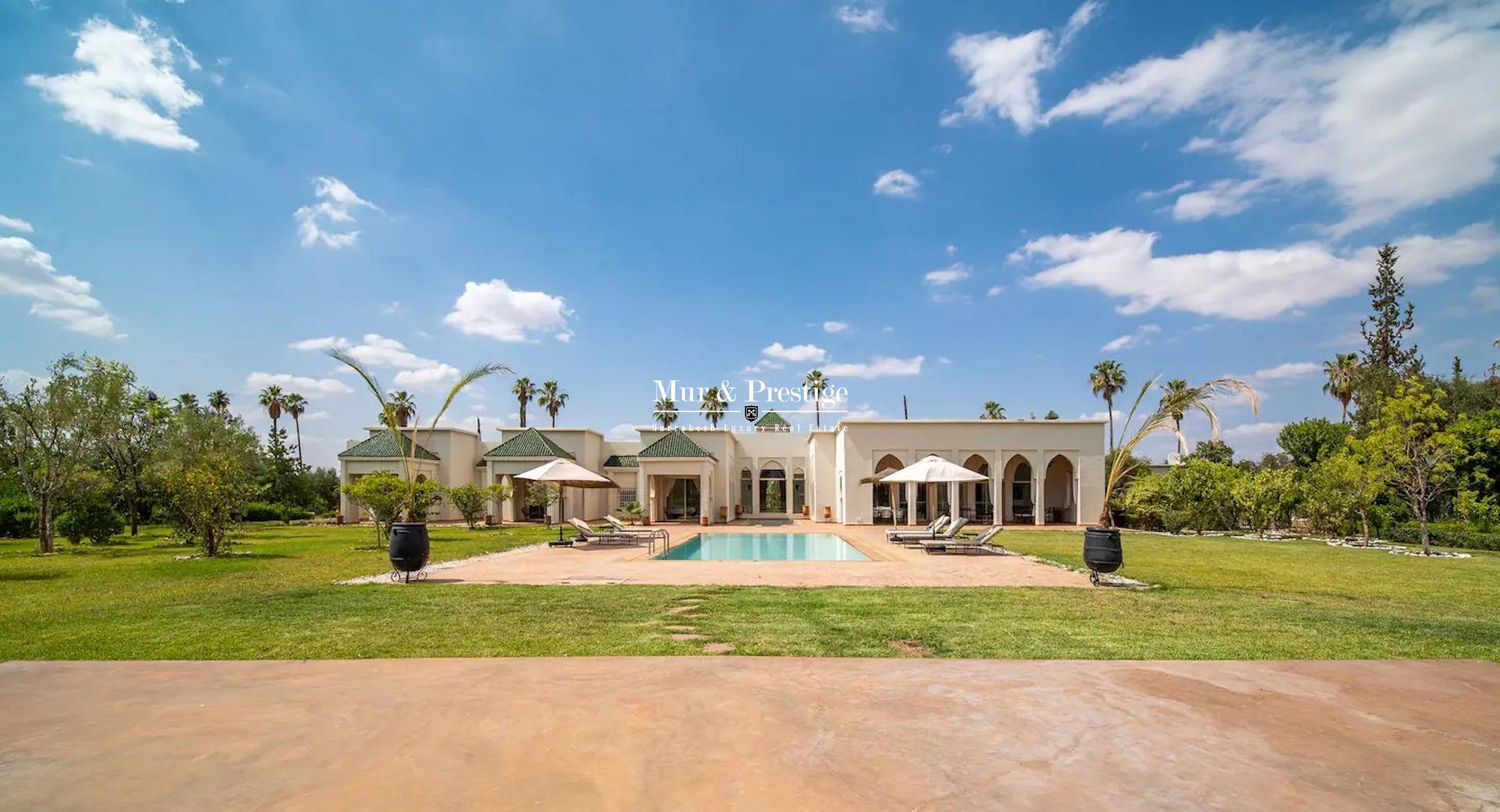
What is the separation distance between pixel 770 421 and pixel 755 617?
104ft

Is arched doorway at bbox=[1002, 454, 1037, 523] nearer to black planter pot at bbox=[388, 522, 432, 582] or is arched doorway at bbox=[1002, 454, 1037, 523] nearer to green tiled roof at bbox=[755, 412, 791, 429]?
green tiled roof at bbox=[755, 412, 791, 429]

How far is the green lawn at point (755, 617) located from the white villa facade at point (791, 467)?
45.3ft

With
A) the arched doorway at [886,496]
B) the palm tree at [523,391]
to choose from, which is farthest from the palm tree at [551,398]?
the arched doorway at [886,496]

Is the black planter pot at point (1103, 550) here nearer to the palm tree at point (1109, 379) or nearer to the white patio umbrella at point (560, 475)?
the white patio umbrella at point (560, 475)

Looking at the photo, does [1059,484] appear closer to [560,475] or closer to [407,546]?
[560,475]

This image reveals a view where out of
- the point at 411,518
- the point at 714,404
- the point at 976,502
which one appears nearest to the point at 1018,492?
the point at 976,502

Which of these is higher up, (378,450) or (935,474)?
(378,450)

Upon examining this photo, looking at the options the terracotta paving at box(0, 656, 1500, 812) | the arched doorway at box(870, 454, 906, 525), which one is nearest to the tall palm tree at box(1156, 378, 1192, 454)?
the terracotta paving at box(0, 656, 1500, 812)

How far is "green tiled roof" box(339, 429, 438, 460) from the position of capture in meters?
32.1

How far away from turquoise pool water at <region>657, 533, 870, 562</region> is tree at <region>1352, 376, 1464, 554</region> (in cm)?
1398

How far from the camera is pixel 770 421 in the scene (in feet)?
131

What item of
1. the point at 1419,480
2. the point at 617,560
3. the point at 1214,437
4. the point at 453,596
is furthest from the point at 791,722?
the point at 1419,480

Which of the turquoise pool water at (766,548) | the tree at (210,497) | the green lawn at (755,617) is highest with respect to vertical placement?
the tree at (210,497)

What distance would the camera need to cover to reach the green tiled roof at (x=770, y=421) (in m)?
39.1
